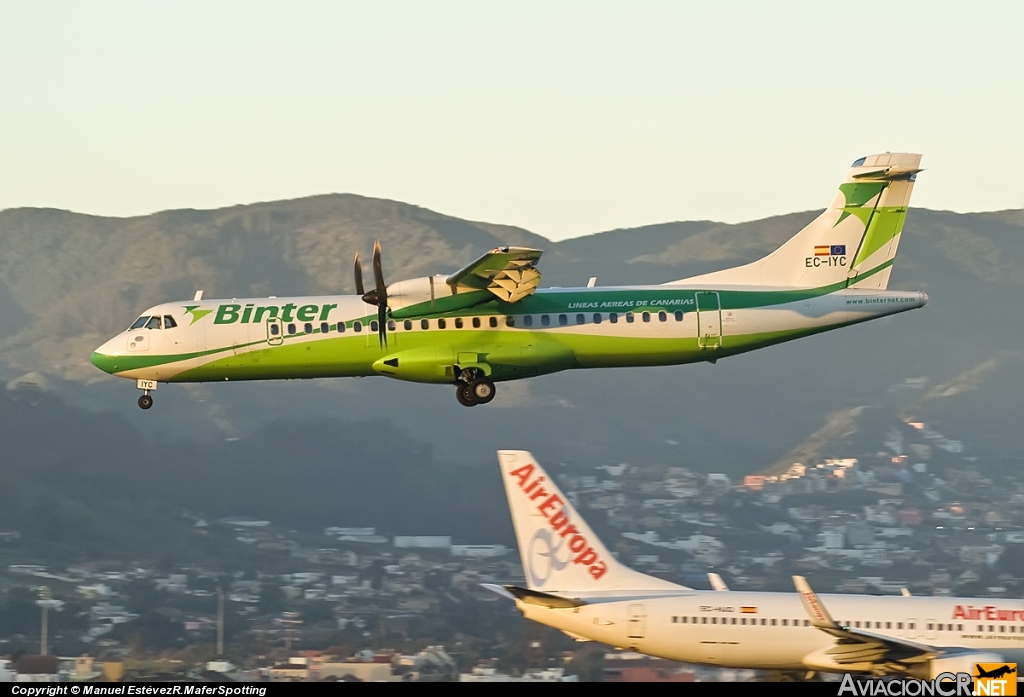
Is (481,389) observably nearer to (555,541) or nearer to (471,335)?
(471,335)

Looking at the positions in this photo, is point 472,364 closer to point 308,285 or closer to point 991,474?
point 991,474

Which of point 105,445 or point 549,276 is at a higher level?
point 549,276

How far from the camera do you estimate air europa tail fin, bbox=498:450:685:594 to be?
32.8 meters

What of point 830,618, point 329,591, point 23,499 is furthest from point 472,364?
point 23,499

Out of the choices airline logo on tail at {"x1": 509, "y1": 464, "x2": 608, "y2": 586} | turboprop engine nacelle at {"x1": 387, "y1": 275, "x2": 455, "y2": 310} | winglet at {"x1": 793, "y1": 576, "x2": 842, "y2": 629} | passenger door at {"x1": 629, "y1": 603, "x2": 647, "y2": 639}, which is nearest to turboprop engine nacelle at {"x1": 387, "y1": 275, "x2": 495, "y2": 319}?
turboprop engine nacelle at {"x1": 387, "y1": 275, "x2": 455, "y2": 310}

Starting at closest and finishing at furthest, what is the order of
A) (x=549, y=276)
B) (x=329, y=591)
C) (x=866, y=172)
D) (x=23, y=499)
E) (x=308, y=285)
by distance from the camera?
(x=866, y=172) < (x=329, y=591) < (x=23, y=499) < (x=308, y=285) < (x=549, y=276)

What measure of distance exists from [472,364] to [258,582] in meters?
24.5

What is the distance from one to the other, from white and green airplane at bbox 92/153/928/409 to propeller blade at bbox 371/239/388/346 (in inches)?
1.8

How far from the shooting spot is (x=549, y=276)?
155 m

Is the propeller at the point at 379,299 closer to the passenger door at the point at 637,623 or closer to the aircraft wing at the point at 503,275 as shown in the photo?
the aircraft wing at the point at 503,275

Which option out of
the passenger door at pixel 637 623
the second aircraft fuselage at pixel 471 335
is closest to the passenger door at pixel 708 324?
the second aircraft fuselage at pixel 471 335

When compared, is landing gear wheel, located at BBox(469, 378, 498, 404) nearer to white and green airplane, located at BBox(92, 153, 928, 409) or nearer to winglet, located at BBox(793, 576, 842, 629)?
white and green airplane, located at BBox(92, 153, 928, 409)

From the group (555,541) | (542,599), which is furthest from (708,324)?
(542,599)

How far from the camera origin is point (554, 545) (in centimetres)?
3341
